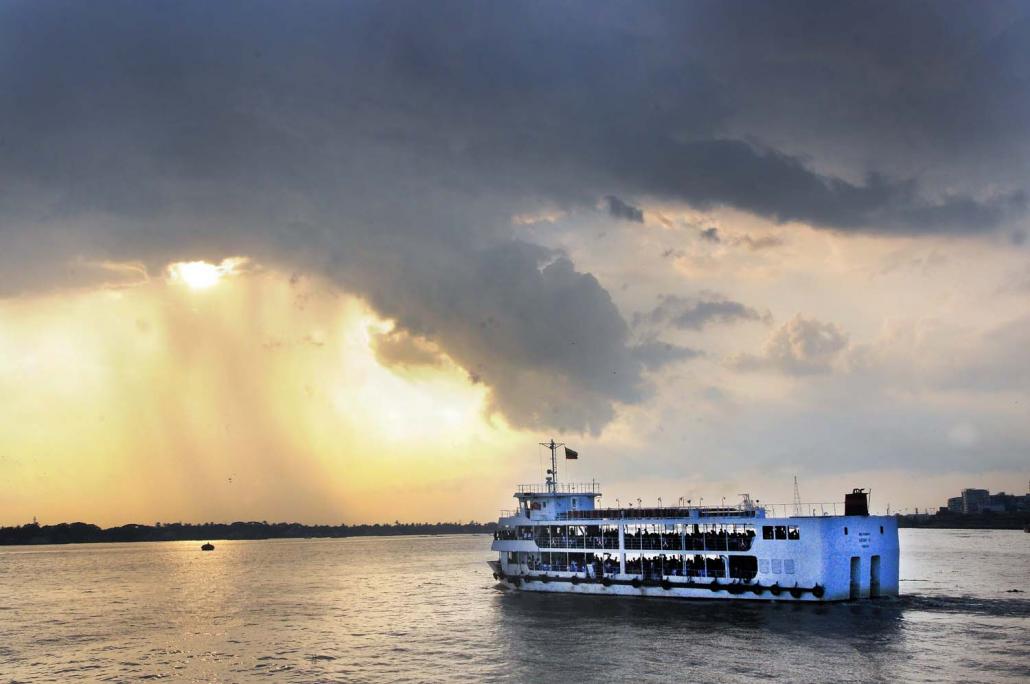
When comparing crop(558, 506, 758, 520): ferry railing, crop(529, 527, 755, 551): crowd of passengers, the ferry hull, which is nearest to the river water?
the ferry hull

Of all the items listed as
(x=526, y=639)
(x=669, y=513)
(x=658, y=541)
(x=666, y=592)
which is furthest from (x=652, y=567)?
(x=526, y=639)

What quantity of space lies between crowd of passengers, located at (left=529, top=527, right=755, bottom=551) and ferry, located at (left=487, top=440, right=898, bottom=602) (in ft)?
0.27

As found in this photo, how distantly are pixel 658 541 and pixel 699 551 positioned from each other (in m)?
3.77

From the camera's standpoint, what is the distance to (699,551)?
220ft

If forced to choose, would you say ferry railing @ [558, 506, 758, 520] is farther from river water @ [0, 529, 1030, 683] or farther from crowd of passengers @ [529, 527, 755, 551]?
river water @ [0, 529, 1030, 683]

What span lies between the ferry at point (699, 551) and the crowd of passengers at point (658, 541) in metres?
0.08

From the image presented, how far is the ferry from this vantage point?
61781 millimetres

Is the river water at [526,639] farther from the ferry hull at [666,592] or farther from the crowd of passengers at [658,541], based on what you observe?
the crowd of passengers at [658,541]

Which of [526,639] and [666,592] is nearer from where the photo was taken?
[526,639]

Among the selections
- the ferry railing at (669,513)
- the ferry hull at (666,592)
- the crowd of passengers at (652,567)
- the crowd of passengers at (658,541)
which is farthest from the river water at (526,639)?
the ferry railing at (669,513)

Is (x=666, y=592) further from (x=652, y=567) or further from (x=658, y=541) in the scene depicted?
(x=658, y=541)

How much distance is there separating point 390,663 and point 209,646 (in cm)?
1654

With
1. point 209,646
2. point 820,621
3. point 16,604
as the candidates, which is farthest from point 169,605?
point 820,621

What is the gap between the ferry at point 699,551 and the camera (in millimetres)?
61781
